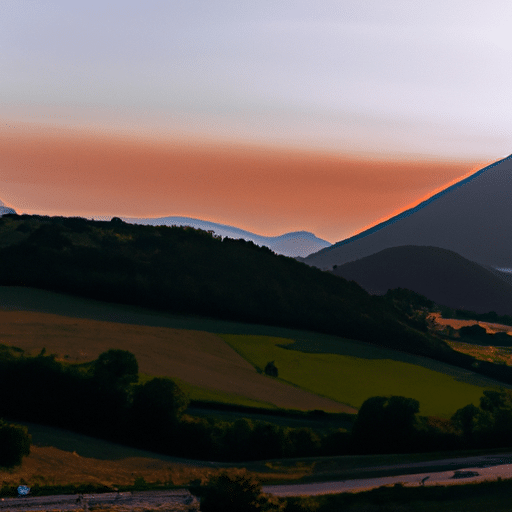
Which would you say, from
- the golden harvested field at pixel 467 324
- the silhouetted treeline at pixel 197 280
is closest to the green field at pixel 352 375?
the silhouetted treeline at pixel 197 280

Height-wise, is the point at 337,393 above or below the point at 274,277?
below

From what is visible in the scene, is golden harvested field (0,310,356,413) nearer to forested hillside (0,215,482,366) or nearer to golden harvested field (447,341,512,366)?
forested hillside (0,215,482,366)

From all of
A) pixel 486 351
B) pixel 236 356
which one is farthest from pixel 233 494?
pixel 486 351

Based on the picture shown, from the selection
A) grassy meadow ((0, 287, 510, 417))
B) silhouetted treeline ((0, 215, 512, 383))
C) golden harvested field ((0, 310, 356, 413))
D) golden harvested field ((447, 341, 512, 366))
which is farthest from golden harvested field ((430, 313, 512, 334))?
golden harvested field ((0, 310, 356, 413))

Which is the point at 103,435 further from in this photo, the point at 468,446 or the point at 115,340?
the point at 468,446

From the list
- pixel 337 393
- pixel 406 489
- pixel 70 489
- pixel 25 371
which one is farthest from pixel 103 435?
pixel 337 393

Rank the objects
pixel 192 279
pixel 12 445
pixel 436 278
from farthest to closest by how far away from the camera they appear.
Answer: pixel 436 278, pixel 192 279, pixel 12 445

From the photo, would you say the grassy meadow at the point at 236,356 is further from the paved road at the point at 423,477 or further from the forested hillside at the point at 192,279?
the paved road at the point at 423,477

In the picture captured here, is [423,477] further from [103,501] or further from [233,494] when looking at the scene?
[103,501]
